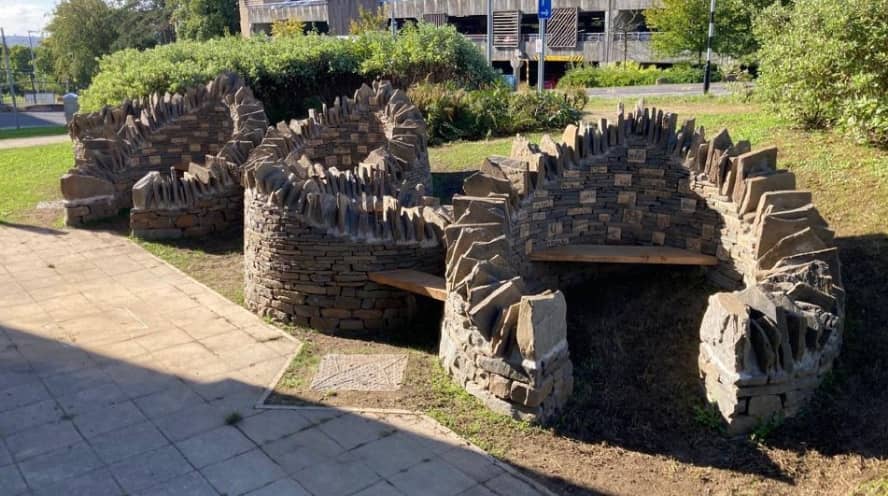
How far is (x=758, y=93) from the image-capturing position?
13.0 metres

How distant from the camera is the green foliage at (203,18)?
156 feet

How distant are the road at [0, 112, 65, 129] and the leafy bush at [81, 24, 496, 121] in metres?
11.2

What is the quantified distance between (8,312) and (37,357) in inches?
66.9

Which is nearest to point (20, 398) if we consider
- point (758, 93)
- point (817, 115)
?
point (817, 115)

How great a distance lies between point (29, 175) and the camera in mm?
17422

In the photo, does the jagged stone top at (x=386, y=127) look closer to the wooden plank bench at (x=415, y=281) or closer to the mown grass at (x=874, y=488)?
the wooden plank bench at (x=415, y=281)

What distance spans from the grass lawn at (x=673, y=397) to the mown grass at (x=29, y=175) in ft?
23.4

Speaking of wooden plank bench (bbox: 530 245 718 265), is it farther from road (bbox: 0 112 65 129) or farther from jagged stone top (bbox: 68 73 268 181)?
road (bbox: 0 112 65 129)

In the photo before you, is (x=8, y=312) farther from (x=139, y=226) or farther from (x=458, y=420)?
(x=458, y=420)

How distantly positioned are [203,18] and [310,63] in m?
30.8

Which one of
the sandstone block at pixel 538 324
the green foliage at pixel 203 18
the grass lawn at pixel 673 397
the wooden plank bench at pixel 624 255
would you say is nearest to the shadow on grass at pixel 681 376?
the grass lawn at pixel 673 397

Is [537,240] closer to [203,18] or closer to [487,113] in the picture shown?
[487,113]

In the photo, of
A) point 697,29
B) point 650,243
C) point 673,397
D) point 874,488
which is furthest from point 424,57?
point 874,488

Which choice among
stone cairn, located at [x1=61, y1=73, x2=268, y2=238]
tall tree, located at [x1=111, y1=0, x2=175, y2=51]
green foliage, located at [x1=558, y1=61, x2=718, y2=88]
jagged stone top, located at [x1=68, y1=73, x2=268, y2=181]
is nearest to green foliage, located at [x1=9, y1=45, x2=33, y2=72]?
tall tree, located at [x1=111, y1=0, x2=175, y2=51]
